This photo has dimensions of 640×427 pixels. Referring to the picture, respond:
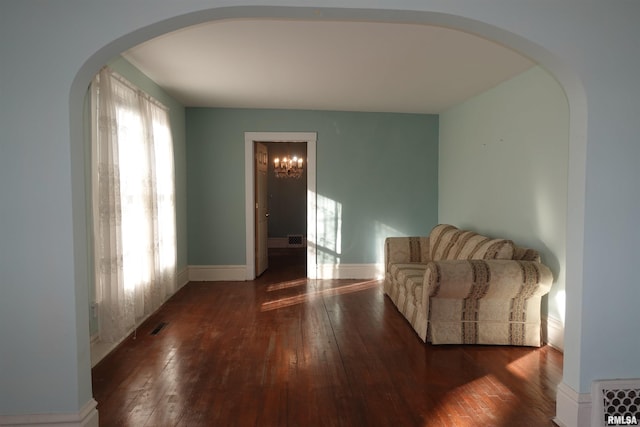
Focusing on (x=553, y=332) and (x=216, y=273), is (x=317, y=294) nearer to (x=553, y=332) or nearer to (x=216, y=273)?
(x=216, y=273)

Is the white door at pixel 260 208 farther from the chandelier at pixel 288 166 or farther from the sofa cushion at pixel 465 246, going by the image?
the sofa cushion at pixel 465 246

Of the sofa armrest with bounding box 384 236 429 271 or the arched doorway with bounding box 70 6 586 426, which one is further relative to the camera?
the sofa armrest with bounding box 384 236 429 271

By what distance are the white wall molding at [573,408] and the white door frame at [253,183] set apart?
4303 mm

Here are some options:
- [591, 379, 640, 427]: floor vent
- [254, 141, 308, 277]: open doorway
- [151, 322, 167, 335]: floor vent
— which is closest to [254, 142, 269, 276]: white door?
[254, 141, 308, 277]: open doorway

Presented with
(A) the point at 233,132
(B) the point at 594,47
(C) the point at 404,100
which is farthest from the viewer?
(A) the point at 233,132

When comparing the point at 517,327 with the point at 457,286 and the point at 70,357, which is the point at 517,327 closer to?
the point at 457,286

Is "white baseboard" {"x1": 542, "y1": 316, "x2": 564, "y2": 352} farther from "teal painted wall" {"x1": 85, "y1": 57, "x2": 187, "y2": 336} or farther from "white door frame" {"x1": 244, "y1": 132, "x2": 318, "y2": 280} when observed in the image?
"teal painted wall" {"x1": 85, "y1": 57, "x2": 187, "y2": 336}

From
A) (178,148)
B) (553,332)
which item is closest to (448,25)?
(553,332)

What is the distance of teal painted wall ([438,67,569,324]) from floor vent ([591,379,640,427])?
1.29m

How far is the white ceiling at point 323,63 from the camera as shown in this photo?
10.5ft

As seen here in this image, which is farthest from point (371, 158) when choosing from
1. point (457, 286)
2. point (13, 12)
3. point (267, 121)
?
point (13, 12)

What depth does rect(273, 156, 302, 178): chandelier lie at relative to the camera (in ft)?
27.8

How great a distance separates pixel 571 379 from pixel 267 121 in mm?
5015

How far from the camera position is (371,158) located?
642 centimetres
